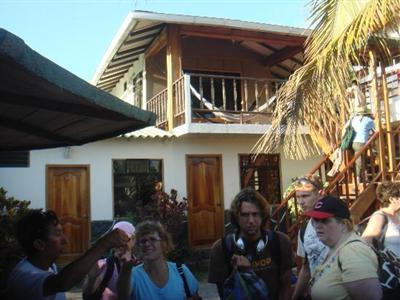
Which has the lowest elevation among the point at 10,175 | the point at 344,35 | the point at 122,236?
the point at 122,236

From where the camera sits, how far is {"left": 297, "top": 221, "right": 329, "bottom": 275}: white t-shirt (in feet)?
10.8

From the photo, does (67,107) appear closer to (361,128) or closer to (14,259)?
(14,259)

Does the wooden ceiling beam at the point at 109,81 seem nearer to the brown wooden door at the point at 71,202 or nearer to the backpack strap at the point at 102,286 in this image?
the brown wooden door at the point at 71,202

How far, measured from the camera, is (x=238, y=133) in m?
11.0

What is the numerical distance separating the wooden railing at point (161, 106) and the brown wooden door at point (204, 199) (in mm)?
1356

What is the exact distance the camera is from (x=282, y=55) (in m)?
13.5

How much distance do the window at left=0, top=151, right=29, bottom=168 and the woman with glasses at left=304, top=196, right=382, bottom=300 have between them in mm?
8315

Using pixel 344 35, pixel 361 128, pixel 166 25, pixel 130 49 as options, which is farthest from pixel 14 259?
pixel 130 49

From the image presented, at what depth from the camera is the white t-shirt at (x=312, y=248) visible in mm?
3277

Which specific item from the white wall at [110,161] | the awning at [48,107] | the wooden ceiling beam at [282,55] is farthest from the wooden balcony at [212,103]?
the awning at [48,107]

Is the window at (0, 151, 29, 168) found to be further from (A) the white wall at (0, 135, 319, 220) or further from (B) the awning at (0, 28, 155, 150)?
(B) the awning at (0, 28, 155, 150)

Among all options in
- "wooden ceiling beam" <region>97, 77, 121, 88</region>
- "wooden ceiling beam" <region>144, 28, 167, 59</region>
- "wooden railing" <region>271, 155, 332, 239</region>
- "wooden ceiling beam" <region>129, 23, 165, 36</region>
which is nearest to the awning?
"wooden railing" <region>271, 155, 332, 239</region>

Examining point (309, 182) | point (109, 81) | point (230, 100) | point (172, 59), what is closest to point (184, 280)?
point (309, 182)

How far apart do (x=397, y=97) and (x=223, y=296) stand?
944cm
